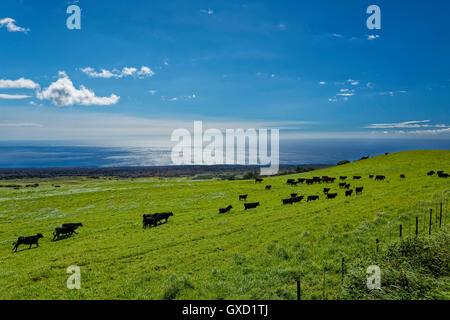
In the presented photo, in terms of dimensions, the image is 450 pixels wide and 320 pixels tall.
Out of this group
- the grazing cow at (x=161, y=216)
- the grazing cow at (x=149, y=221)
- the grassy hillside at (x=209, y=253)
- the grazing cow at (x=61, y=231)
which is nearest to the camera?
the grassy hillside at (x=209, y=253)

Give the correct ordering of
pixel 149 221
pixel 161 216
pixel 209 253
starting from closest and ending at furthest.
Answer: pixel 209 253 → pixel 149 221 → pixel 161 216

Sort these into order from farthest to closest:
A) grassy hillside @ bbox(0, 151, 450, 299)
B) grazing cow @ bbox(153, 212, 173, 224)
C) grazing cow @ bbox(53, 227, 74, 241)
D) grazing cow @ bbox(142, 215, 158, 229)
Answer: grazing cow @ bbox(153, 212, 173, 224) < grazing cow @ bbox(142, 215, 158, 229) < grazing cow @ bbox(53, 227, 74, 241) < grassy hillside @ bbox(0, 151, 450, 299)

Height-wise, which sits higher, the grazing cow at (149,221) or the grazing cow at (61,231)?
the grazing cow at (149,221)

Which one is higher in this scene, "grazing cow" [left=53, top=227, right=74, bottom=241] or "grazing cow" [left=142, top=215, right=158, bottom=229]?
"grazing cow" [left=142, top=215, right=158, bottom=229]

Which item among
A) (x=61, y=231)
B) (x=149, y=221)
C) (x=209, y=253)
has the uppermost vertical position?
(x=209, y=253)

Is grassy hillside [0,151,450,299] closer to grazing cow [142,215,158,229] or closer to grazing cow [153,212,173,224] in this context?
grazing cow [142,215,158,229]

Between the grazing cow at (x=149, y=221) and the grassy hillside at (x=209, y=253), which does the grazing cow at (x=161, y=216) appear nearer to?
the grazing cow at (x=149, y=221)

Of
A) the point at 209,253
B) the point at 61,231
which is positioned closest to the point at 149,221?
the point at 61,231

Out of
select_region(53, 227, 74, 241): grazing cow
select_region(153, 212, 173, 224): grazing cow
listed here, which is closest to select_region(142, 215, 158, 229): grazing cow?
select_region(153, 212, 173, 224): grazing cow

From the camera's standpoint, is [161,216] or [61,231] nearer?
[61,231]

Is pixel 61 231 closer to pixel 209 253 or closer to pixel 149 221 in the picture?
pixel 149 221

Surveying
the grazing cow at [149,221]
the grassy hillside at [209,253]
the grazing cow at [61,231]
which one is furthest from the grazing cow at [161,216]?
the grazing cow at [61,231]

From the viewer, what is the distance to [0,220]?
107ft
